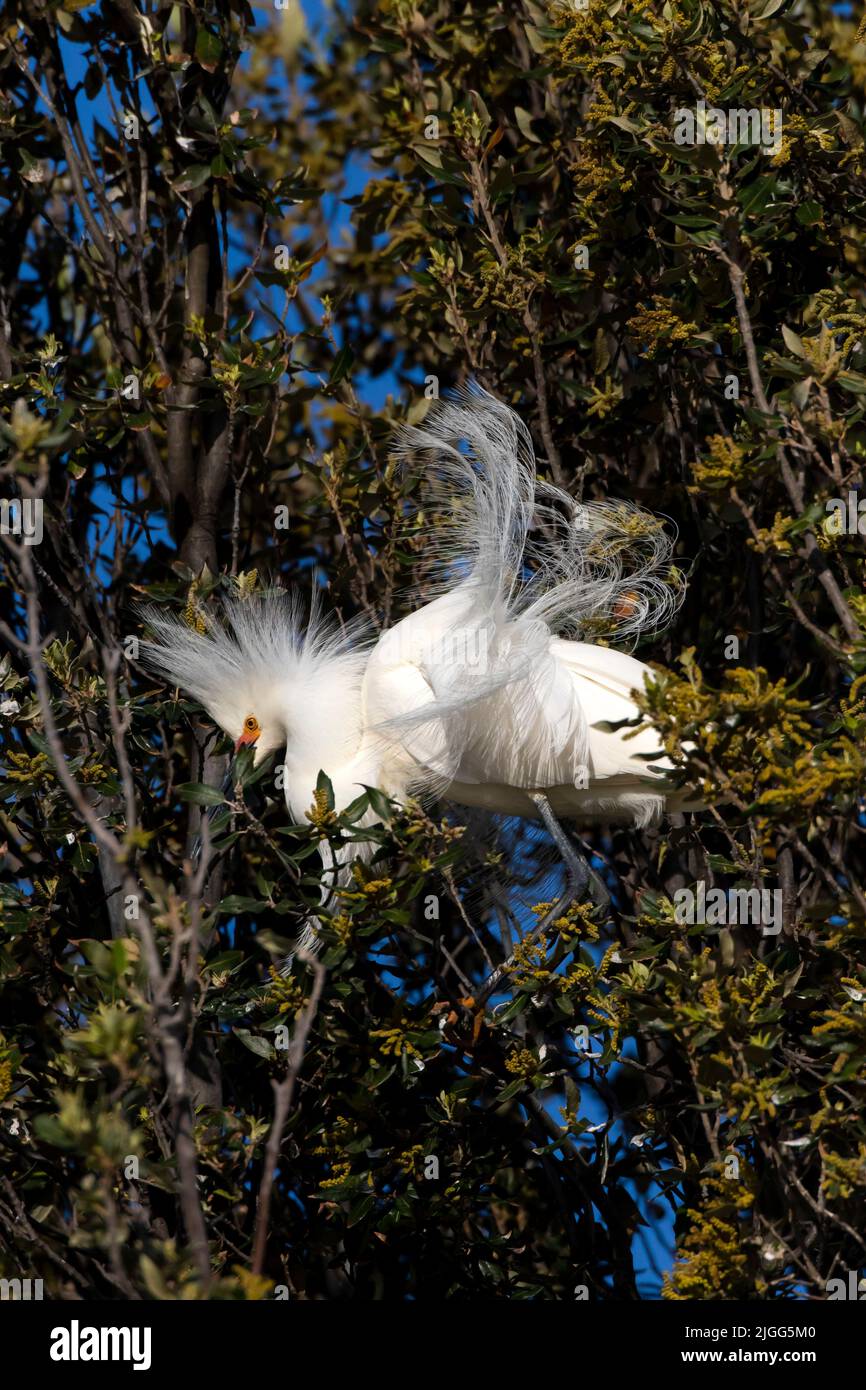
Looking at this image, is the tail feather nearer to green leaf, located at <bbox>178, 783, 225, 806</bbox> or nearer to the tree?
the tree

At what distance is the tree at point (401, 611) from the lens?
2777mm

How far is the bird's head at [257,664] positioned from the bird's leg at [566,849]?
1.96 ft

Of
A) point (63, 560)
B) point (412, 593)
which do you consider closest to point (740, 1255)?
point (412, 593)

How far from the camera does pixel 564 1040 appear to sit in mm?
3996

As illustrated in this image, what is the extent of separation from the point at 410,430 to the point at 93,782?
122 cm

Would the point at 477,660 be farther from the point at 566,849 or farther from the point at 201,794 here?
the point at 201,794

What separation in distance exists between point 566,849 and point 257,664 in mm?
901

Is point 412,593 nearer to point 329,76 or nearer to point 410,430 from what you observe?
point 410,430

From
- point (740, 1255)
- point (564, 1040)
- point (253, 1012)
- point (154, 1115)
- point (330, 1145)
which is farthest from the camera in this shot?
point (564, 1040)

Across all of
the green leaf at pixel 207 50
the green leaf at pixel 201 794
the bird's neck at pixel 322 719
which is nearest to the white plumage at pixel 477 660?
the bird's neck at pixel 322 719

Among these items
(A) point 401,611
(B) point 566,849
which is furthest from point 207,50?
(B) point 566,849

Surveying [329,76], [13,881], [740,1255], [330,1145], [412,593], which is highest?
[329,76]

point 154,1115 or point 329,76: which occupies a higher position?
point 329,76

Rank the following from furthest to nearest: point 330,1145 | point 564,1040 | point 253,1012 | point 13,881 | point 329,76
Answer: point 329,76, point 564,1040, point 13,881, point 253,1012, point 330,1145
